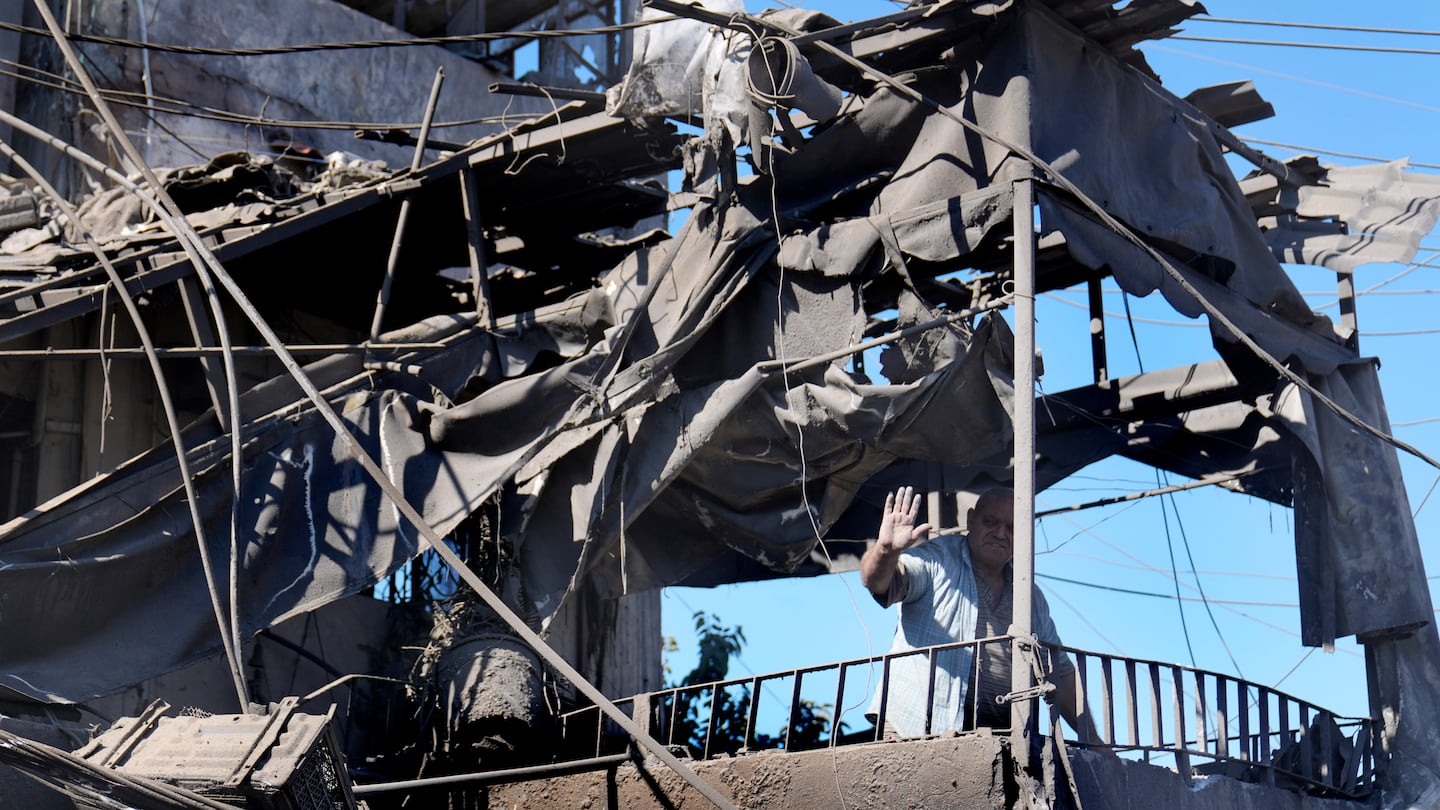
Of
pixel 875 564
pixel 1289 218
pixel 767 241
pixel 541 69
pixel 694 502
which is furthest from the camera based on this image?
pixel 541 69

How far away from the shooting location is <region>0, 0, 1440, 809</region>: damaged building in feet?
26.5

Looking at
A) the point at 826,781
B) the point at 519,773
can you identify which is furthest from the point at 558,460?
the point at 826,781

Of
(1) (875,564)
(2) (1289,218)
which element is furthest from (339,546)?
(2) (1289,218)

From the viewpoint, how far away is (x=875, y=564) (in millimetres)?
8016

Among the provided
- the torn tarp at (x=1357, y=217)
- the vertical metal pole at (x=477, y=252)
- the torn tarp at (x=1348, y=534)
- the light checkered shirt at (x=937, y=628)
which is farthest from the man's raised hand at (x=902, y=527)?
the torn tarp at (x=1357, y=217)

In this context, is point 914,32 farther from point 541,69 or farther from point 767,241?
point 541,69

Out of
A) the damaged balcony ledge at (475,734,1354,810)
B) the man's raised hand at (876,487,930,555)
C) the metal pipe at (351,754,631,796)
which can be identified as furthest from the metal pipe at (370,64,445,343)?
the man's raised hand at (876,487,930,555)

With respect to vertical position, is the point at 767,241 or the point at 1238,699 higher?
the point at 767,241

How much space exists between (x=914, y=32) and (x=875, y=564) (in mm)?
2746

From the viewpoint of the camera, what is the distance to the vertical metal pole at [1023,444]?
728 centimetres

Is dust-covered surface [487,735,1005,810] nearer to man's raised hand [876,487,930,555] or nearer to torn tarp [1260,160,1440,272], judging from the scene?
man's raised hand [876,487,930,555]

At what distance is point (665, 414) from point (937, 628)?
6.27ft

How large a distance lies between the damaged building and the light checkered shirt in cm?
24

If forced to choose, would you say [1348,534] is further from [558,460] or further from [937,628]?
[558,460]
